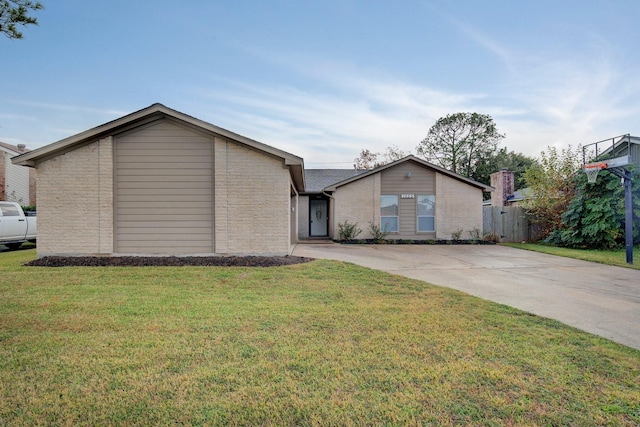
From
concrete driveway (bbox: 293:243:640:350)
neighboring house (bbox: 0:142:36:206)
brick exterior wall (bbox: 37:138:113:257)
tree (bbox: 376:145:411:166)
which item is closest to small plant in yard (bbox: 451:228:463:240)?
concrete driveway (bbox: 293:243:640:350)

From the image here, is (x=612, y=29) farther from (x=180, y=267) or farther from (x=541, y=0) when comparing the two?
(x=180, y=267)

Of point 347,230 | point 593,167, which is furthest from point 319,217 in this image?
point 593,167

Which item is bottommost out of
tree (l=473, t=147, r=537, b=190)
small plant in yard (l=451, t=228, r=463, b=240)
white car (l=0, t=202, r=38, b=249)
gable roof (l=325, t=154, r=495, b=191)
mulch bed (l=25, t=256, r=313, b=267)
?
mulch bed (l=25, t=256, r=313, b=267)

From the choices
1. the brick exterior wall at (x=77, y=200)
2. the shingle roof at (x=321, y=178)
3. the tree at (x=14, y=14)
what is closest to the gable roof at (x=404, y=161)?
the shingle roof at (x=321, y=178)

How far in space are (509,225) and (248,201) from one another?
49.0ft

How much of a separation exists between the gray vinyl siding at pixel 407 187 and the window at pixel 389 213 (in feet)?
0.66

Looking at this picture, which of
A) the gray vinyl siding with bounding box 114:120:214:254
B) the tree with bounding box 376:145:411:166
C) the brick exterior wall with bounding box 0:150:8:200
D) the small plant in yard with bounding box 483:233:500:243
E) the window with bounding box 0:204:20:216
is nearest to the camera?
the gray vinyl siding with bounding box 114:120:214:254

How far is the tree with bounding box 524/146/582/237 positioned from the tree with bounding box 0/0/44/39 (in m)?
20.4

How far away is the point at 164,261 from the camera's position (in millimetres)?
9586

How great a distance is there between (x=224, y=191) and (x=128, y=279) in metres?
3.70

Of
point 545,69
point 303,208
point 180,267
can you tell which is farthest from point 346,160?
point 180,267

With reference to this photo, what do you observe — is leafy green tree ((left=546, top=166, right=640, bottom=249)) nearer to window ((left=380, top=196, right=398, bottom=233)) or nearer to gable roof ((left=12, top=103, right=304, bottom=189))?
window ((left=380, top=196, right=398, bottom=233))

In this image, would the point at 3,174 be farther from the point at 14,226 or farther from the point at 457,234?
the point at 457,234

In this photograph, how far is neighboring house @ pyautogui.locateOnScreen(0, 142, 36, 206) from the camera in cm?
2322
